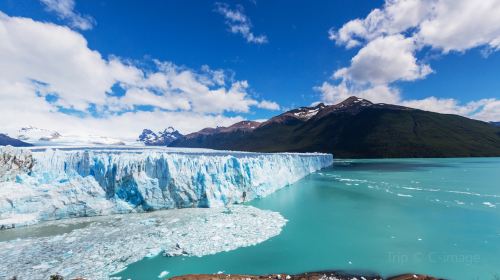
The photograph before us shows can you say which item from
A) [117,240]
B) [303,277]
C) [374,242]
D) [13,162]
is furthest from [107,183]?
[374,242]

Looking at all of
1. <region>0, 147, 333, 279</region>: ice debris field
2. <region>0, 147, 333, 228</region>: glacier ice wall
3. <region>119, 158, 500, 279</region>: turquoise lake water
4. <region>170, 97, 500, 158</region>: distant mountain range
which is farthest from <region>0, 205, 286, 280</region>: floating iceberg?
<region>170, 97, 500, 158</region>: distant mountain range

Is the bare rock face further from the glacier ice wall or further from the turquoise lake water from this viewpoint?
the turquoise lake water

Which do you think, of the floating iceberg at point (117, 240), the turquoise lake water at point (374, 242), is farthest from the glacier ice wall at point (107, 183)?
the turquoise lake water at point (374, 242)

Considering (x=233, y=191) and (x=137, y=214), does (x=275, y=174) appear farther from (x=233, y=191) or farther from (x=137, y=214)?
(x=137, y=214)

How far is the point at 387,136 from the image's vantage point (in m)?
116

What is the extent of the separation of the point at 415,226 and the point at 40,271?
18.5 metres

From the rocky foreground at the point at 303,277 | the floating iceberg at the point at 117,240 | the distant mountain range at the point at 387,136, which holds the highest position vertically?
the distant mountain range at the point at 387,136

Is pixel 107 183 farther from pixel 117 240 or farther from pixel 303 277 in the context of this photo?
pixel 303 277

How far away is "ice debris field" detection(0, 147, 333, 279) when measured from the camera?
1183cm

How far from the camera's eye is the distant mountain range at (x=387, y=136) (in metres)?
103

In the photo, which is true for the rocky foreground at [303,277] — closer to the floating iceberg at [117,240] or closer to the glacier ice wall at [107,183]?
the floating iceberg at [117,240]

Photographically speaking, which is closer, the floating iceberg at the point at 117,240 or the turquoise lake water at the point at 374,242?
the turquoise lake water at the point at 374,242

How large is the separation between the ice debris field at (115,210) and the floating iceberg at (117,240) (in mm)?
46

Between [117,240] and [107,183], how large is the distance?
7908mm
